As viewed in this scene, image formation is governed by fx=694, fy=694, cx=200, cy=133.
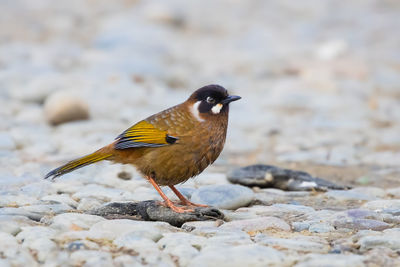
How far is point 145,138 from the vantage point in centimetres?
562

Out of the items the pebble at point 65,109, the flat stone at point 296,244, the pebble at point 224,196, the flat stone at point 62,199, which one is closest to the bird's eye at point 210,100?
Answer: the pebble at point 224,196

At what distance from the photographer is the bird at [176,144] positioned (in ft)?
18.0

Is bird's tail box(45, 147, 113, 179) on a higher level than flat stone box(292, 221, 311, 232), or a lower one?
higher

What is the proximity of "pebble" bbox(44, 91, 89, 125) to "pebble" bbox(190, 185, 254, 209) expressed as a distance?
3.87 m

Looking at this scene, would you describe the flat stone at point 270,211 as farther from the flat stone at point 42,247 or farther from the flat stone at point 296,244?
the flat stone at point 42,247

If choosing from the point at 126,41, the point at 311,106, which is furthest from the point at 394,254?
the point at 126,41

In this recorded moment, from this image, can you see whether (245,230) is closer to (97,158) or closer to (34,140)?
(97,158)

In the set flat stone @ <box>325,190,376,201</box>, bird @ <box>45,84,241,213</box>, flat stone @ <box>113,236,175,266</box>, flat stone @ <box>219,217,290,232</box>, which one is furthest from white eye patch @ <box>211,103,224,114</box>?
flat stone @ <box>113,236,175,266</box>

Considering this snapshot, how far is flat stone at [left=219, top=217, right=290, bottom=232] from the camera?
4.91 m

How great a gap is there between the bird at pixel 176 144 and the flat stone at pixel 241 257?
1.21m

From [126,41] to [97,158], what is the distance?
8.54 meters

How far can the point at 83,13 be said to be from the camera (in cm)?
1609

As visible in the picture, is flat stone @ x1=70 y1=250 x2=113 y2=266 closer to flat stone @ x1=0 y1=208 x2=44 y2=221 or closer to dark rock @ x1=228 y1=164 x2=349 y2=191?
flat stone @ x1=0 y1=208 x2=44 y2=221

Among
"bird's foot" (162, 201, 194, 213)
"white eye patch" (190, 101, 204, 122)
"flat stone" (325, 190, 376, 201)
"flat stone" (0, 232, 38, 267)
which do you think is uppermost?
"white eye patch" (190, 101, 204, 122)
